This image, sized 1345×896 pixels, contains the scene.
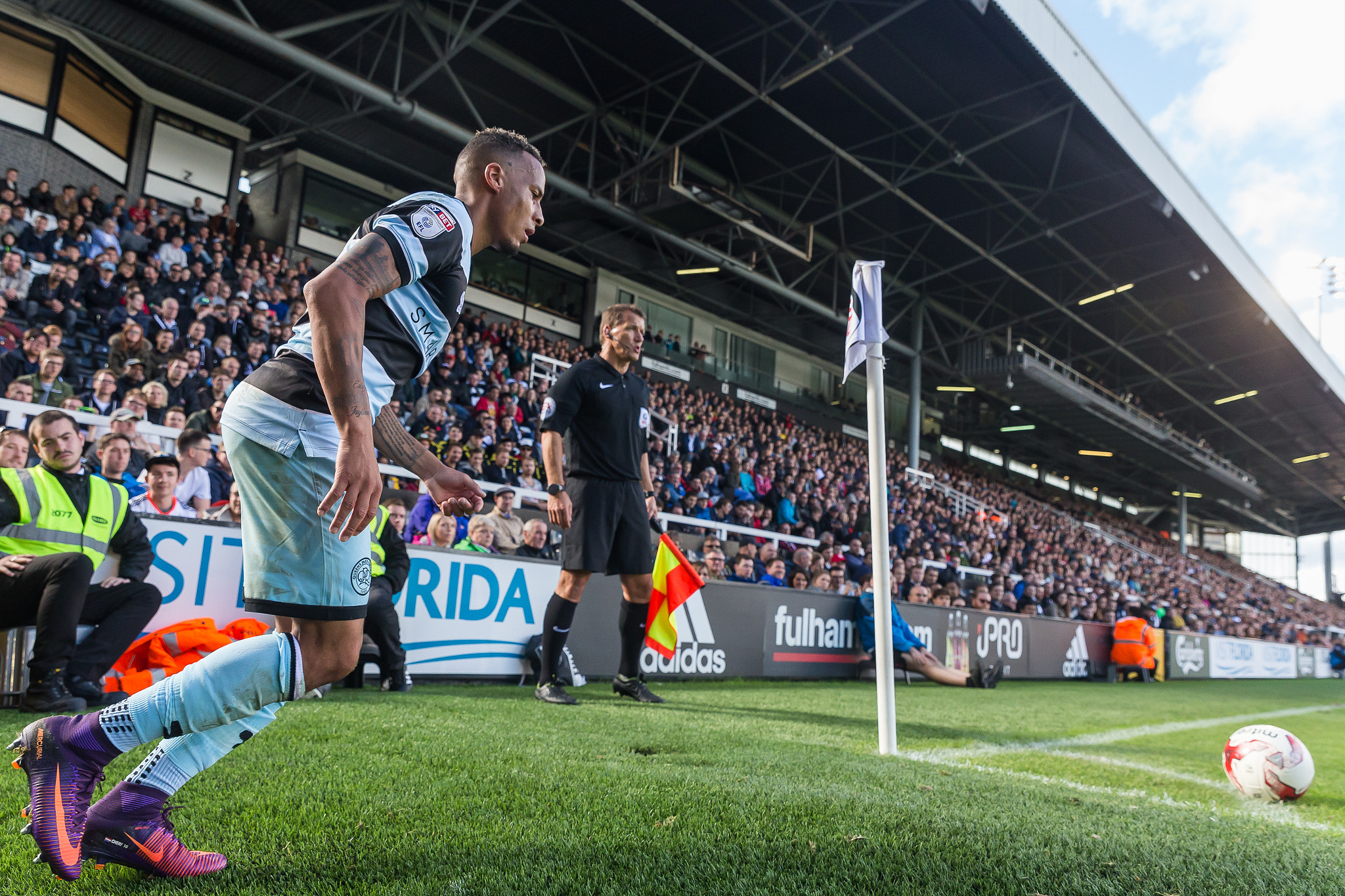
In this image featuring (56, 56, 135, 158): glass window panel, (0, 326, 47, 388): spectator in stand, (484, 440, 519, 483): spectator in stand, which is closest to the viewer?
(0, 326, 47, 388): spectator in stand

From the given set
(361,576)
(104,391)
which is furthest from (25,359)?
(361,576)

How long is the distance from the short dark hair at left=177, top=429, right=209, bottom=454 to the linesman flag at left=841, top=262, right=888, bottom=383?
5.24 meters

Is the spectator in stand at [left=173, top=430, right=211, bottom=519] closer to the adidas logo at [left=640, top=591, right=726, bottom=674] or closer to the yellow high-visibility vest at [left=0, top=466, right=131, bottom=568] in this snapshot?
the yellow high-visibility vest at [left=0, top=466, right=131, bottom=568]

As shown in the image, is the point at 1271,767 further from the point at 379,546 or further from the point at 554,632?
the point at 379,546

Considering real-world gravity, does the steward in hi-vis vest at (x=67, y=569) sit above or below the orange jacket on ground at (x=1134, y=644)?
A: above

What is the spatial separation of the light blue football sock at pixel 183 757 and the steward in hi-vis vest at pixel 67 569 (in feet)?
7.94

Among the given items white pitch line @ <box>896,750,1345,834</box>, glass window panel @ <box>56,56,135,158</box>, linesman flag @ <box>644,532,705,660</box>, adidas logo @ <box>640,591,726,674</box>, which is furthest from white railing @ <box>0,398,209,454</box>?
glass window panel @ <box>56,56,135,158</box>

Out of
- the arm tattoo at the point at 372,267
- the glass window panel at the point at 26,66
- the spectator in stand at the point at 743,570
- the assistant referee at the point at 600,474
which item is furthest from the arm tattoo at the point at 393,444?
the glass window panel at the point at 26,66

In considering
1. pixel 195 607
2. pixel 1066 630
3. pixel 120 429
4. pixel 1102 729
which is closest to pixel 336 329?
pixel 195 607

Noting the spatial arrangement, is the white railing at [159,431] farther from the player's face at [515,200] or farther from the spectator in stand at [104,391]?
the player's face at [515,200]

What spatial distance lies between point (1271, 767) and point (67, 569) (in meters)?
5.14

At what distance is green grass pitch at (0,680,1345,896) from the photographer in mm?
1688

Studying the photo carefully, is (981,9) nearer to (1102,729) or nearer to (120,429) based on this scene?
(1102,729)

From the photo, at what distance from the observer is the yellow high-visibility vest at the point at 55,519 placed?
12.9 feet
